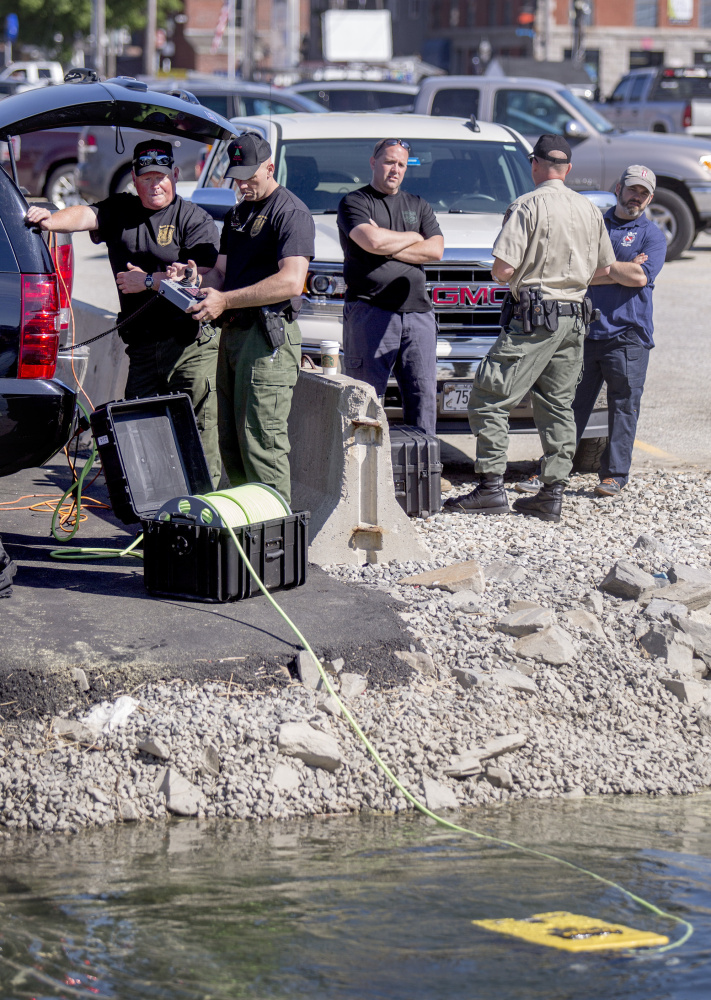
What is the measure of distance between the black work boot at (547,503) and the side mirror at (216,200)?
8.75ft

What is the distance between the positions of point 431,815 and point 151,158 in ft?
12.1

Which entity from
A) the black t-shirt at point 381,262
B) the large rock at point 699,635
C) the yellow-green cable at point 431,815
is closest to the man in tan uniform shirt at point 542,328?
the black t-shirt at point 381,262

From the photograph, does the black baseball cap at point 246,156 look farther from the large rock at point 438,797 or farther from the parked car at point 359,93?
the parked car at point 359,93

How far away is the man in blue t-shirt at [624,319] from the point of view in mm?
7375

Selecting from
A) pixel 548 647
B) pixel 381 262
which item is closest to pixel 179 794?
pixel 548 647

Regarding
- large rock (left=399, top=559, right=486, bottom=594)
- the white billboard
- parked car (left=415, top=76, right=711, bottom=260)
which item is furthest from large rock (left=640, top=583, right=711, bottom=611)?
the white billboard

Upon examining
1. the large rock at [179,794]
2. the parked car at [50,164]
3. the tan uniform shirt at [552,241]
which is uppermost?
the parked car at [50,164]

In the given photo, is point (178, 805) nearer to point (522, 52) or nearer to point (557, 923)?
point (557, 923)

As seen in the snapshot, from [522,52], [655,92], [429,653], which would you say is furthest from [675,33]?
[429,653]

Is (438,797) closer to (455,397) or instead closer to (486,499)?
(486,499)

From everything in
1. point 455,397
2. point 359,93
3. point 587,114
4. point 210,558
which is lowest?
point 210,558

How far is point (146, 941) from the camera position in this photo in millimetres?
3283

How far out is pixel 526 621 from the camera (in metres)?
5.24

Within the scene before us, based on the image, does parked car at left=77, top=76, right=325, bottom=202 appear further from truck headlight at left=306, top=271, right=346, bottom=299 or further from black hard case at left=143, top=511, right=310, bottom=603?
black hard case at left=143, top=511, right=310, bottom=603
